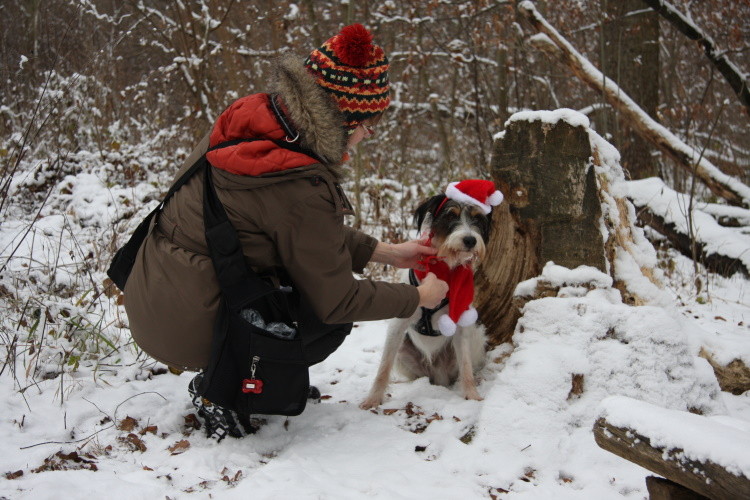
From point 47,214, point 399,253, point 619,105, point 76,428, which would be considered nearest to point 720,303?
point 619,105

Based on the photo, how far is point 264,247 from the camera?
2.49 metres

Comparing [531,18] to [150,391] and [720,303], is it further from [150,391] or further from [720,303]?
[150,391]

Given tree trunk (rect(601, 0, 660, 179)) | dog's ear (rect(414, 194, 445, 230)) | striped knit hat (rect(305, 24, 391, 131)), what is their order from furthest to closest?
tree trunk (rect(601, 0, 660, 179)), dog's ear (rect(414, 194, 445, 230)), striped knit hat (rect(305, 24, 391, 131))

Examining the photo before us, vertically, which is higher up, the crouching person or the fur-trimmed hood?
the fur-trimmed hood

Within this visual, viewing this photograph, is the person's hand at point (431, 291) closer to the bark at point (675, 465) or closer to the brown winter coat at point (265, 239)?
the brown winter coat at point (265, 239)

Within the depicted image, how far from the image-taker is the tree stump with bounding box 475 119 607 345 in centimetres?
319

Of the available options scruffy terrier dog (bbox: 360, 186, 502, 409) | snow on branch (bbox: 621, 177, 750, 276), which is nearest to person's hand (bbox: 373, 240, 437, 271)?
scruffy terrier dog (bbox: 360, 186, 502, 409)

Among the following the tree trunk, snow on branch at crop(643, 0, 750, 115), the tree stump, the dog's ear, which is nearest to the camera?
the tree stump

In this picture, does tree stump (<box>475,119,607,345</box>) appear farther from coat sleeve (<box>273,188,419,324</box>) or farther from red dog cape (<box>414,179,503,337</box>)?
coat sleeve (<box>273,188,419,324</box>)

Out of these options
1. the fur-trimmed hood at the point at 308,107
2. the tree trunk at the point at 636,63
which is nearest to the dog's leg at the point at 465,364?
the fur-trimmed hood at the point at 308,107

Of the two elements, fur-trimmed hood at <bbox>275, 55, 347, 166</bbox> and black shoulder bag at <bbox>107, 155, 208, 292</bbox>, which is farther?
black shoulder bag at <bbox>107, 155, 208, 292</bbox>

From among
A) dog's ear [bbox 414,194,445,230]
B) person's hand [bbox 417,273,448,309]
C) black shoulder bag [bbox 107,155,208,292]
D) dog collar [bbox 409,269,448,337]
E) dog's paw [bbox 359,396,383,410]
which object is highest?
dog's ear [bbox 414,194,445,230]

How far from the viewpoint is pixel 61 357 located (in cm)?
324

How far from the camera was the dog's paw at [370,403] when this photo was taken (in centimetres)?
324
